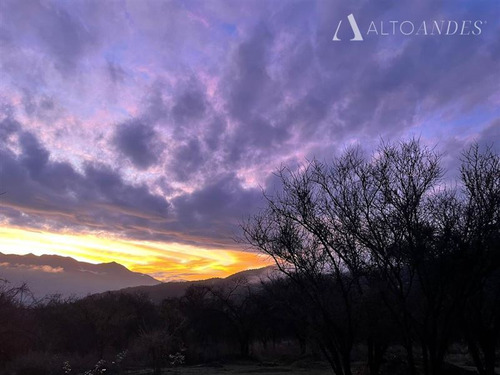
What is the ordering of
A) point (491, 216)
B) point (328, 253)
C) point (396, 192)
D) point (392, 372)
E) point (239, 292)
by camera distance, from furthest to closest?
point (239, 292) → point (392, 372) → point (328, 253) → point (396, 192) → point (491, 216)

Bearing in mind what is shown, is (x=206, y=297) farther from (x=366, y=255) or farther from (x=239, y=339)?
(x=366, y=255)

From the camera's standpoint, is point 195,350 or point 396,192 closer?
point 396,192

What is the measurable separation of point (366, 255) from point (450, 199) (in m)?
3.12

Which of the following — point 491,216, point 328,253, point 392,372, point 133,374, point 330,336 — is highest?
point 491,216

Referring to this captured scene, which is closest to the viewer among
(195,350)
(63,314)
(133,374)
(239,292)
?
(133,374)

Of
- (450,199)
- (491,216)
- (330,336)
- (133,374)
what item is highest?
(450,199)

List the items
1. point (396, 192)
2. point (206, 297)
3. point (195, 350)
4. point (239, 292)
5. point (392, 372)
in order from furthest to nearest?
point (206, 297), point (239, 292), point (195, 350), point (392, 372), point (396, 192)

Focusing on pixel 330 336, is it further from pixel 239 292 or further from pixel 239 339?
pixel 239 292

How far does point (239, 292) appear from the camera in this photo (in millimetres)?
Answer: 57344

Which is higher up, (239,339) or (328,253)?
(328,253)

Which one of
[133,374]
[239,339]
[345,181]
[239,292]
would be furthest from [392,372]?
[239,292]

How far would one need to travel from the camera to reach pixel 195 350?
45.2 meters

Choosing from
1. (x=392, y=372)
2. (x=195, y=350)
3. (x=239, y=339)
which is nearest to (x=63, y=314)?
(x=195, y=350)

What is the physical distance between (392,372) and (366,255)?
11.2m
